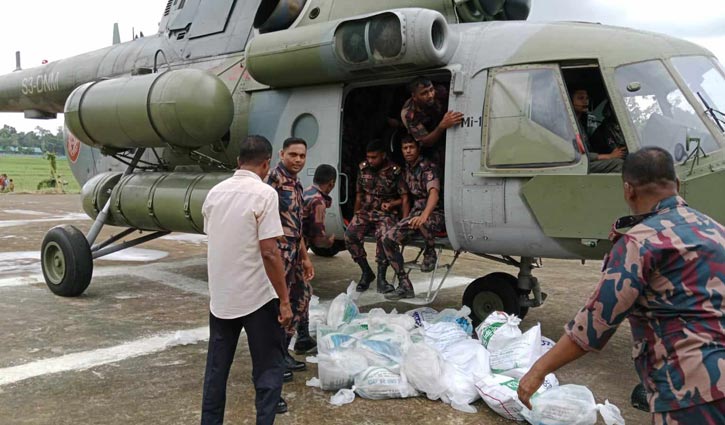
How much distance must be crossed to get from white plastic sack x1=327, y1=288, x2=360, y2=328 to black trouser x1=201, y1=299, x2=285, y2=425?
168cm

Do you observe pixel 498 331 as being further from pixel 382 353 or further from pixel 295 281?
pixel 295 281

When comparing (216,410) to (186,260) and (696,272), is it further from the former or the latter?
(186,260)

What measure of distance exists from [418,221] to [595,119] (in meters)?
1.80

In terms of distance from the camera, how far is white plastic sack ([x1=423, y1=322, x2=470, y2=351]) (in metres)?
4.22

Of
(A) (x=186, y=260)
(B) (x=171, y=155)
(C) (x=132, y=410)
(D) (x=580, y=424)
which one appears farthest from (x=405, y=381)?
(A) (x=186, y=260)

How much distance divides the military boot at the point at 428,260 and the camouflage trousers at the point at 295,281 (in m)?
1.10

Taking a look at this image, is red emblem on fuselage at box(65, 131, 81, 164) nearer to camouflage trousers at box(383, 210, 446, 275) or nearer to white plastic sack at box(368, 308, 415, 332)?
camouflage trousers at box(383, 210, 446, 275)

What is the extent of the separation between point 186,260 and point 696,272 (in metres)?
8.12

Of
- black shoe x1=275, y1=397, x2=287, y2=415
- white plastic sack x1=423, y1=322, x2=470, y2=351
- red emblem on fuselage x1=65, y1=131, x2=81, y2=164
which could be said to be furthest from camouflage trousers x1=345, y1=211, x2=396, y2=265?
red emblem on fuselage x1=65, y1=131, x2=81, y2=164

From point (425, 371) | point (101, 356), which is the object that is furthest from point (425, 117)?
point (101, 356)

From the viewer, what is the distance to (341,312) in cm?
475

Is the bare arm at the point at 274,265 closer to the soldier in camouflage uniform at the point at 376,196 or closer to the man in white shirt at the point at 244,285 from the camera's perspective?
the man in white shirt at the point at 244,285

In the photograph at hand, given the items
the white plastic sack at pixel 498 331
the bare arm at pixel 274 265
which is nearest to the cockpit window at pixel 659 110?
the white plastic sack at pixel 498 331

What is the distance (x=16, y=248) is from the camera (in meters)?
9.72
